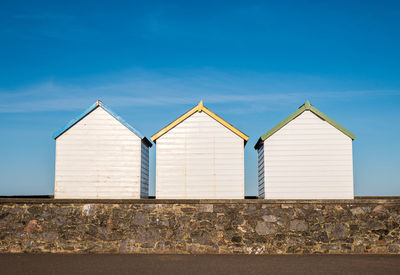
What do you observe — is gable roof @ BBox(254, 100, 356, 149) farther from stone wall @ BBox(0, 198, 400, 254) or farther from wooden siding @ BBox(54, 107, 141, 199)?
wooden siding @ BBox(54, 107, 141, 199)

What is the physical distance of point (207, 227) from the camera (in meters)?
16.0

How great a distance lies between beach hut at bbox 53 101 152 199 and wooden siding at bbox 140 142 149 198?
152 millimetres

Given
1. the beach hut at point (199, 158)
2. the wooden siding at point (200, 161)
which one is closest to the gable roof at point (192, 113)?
the beach hut at point (199, 158)

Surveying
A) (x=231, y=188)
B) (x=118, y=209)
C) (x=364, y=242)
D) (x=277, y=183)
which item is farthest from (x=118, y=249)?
(x=364, y=242)

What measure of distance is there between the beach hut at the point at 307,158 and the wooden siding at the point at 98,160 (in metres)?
5.17

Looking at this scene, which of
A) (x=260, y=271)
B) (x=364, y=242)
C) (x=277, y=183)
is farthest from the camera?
(x=277, y=183)

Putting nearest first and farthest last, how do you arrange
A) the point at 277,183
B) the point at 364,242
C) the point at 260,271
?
the point at 260,271, the point at 364,242, the point at 277,183

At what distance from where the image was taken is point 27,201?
1645 cm

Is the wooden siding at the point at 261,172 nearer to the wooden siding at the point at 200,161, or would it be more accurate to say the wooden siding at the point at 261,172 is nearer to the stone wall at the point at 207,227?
the wooden siding at the point at 200,161

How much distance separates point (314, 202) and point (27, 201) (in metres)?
9.59

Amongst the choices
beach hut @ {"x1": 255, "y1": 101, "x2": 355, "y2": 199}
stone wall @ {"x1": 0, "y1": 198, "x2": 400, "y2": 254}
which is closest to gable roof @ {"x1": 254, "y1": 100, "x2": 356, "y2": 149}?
beach hut @ {"x1": 255, "y1": 101, "x2": 355, "y2": 199}

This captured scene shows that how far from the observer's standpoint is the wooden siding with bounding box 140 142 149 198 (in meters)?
19.2

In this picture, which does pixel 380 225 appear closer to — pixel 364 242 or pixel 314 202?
pixel 364 242

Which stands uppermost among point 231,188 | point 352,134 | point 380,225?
point 352,134
